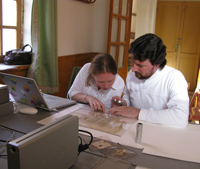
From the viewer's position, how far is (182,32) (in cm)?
568

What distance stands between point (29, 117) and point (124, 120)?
1.81ft

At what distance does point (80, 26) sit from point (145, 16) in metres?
2.55

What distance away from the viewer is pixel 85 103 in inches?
67.8

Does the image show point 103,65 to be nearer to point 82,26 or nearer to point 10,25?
point 10,25

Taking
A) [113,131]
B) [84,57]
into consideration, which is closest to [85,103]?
[113,131]

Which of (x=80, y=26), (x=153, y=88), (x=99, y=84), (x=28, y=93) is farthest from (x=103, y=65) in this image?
(x=80, y=26)

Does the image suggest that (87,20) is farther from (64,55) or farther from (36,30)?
(36,30)

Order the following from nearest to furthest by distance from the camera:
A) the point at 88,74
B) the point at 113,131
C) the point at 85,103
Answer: the point at 113,131 < the point at 85,103 < the point at 88,74

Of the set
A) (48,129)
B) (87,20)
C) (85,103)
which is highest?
(87,20)

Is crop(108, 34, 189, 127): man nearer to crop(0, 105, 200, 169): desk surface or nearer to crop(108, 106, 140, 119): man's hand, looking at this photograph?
crop(108, 106, 140, 119): man's hand

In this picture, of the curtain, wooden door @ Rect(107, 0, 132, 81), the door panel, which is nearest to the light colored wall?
wooden door @ Rect(107, 0, 132, 81)

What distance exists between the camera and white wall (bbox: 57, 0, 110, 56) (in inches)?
109

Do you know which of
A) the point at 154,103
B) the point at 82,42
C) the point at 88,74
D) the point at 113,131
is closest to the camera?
the point at 113,131

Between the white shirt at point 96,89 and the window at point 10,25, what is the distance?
0.96m
